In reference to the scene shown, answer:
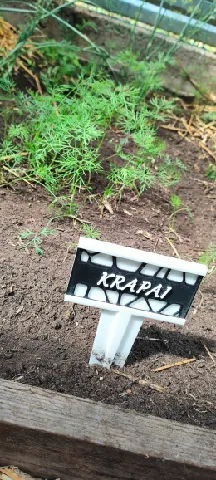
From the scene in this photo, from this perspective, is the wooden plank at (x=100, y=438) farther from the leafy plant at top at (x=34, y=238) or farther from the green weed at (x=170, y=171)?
the green weed at (x=170, y=171)

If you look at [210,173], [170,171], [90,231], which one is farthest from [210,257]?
[210,173]

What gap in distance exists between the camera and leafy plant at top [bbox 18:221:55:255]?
2013mm

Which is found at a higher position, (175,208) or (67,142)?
(67,142)

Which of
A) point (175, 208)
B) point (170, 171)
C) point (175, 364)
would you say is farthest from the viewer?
point (170, 171)

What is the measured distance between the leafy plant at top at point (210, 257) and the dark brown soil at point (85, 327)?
29mm

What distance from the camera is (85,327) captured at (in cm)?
181

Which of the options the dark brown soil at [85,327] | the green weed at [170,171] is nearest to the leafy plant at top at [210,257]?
the dark brown soil at [85,327]

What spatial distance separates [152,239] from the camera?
87.4 inches

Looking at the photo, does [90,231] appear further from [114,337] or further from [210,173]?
[210,173]

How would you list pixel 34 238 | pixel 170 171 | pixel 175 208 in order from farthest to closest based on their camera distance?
pixel 170 171 < pixel 175 208 < pixel 34 238

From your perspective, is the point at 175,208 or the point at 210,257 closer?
the point at 210,257

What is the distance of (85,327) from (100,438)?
479mm

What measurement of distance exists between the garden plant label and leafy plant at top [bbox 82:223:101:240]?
61cm

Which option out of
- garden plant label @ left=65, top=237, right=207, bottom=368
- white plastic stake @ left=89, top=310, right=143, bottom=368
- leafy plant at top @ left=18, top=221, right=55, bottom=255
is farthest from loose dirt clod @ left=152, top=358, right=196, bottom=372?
leafy plant at top @ left=18, top=221, right=55, bottom=255
